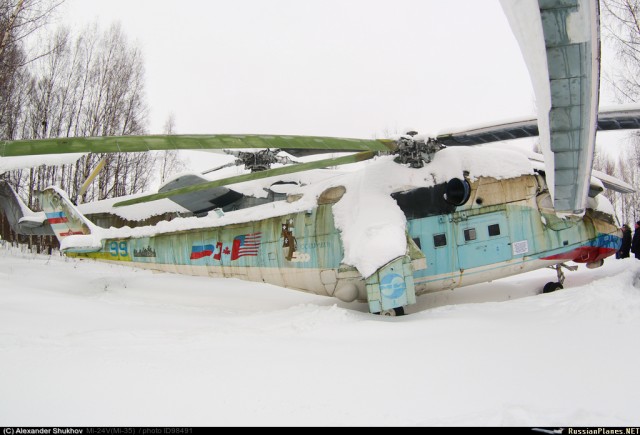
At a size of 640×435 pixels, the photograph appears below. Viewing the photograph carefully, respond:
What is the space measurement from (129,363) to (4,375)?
0.85 meters

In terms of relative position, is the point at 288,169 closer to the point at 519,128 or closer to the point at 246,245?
the point at 246,245

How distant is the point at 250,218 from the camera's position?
651 centimetres

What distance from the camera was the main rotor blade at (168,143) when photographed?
9.71 feet

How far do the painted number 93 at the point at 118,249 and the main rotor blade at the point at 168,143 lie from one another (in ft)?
15.9

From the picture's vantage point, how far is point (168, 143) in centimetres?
348

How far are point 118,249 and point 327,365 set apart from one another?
6.29 metres

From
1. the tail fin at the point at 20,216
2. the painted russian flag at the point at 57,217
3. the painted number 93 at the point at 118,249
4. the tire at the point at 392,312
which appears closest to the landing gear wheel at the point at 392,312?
the tire at the point at 392,312

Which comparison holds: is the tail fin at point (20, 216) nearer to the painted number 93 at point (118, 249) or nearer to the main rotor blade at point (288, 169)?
the painted number 93 at point (118, 249)

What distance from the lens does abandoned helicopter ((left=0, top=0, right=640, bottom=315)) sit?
196 inches

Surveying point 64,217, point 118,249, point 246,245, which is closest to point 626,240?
point 246,245

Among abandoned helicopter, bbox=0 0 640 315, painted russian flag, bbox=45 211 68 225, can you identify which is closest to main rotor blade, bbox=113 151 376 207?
abandoned helicopter, bbox=0 0 640 315

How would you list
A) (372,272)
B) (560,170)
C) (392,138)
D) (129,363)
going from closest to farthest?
(129,363), (560,170), (372,272), (392,138)

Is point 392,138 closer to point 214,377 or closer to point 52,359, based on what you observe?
point 214,377

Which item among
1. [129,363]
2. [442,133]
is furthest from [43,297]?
[442,133]
